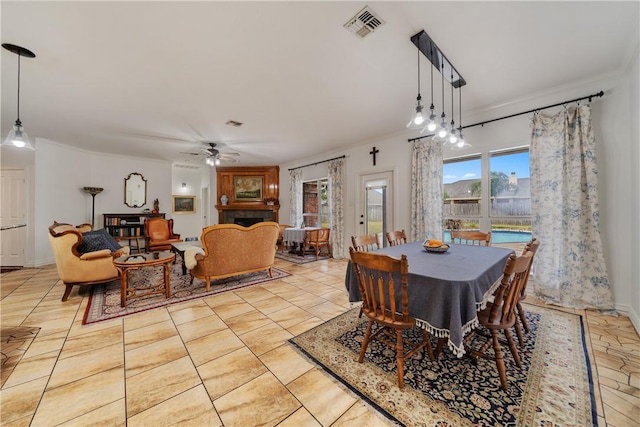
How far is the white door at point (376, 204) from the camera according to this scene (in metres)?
4.85

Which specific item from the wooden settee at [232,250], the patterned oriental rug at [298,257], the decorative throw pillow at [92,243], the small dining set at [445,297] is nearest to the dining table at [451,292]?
the small dining set at [445,297]

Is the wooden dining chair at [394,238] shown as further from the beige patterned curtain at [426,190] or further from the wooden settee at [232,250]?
the wooden settee at [232,250]

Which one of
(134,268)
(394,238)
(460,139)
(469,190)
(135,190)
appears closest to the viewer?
(460,139)

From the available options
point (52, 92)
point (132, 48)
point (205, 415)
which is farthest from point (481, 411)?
point (52, 92)

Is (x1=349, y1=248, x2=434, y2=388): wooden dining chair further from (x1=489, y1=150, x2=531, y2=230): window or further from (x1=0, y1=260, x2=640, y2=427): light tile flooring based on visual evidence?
(x1=489, y1=150, x2=531, y2=230): window

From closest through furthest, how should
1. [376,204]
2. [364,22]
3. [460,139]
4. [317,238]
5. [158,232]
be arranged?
[364,22] < [460,139] < [376,204] < [158,232] < [317,238]

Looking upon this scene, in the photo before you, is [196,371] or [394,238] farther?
[394,238]

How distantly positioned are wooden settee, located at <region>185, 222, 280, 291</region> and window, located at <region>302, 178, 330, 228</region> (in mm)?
2781

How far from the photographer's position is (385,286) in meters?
1.80

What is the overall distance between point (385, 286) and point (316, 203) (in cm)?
532

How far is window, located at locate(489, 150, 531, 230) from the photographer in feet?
10.9

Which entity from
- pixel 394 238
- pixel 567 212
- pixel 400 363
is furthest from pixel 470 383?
pixel 567 212

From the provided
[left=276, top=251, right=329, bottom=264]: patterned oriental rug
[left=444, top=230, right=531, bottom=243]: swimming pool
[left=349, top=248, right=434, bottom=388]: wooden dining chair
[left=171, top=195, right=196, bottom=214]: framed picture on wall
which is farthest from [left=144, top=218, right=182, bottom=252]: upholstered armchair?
[left=444, top=230, right=531, bottom=243]: swimming pool

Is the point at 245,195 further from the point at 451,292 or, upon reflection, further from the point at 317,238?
the point at 451,292
